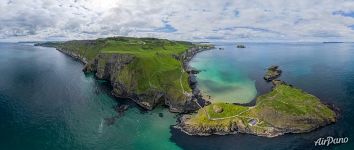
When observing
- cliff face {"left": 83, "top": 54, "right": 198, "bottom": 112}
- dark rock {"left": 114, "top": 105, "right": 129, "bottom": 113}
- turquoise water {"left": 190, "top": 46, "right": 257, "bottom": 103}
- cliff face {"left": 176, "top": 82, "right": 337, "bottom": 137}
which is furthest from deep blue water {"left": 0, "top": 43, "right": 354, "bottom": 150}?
turquoise water {"left": 190, "top": 46, "right": 257, "bottom": 103}

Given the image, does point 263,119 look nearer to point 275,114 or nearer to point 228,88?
point 275,114

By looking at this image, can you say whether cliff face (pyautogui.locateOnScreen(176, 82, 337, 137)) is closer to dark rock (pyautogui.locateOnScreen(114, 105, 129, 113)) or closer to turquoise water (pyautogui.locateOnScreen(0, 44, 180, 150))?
turquoise water (pyautogui.locateOnScreen(0, 44, 180, 150))

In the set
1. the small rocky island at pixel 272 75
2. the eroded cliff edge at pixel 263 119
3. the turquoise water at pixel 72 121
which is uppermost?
the small rocky island at pixel 272 75

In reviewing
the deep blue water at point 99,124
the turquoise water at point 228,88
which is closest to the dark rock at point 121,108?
the deep blue water at point 99,124

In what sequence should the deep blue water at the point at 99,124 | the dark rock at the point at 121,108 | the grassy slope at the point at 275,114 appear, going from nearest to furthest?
the deep blue water at the point at 99,124 → the grassy slope at the point at 275,114 → the dark rock at the point at 121,108

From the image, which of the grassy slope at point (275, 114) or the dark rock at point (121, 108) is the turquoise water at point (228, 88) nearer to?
the grassy slope at point (275, 114)

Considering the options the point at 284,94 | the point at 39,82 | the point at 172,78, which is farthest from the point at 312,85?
the point at 39,82

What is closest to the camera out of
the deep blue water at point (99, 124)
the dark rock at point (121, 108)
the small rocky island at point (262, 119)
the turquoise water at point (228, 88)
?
the deep blue water at point (99, 124)
